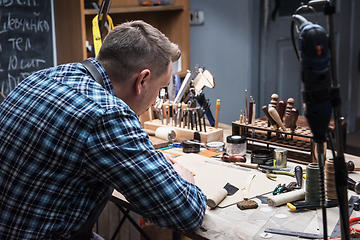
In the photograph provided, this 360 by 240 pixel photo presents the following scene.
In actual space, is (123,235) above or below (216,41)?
below

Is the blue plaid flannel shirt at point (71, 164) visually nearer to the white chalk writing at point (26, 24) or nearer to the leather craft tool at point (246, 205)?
the leather craft tool at point (246, 205)

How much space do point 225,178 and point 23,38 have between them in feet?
5.62

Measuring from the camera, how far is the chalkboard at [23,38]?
2.30 meters

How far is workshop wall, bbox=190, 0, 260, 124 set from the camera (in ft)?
10.4

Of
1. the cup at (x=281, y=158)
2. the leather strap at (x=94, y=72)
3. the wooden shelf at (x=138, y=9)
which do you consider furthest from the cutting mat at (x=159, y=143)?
the wooden shelf at (x=138, y=9)

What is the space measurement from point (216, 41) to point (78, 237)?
8.50 ft

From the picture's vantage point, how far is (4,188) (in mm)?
966

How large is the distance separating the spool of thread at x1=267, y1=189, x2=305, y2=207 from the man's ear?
546mm

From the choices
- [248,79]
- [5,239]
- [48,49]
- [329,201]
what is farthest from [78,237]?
[248,79]

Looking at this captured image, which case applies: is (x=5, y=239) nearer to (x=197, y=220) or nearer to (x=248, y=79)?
(x=197, y=220)

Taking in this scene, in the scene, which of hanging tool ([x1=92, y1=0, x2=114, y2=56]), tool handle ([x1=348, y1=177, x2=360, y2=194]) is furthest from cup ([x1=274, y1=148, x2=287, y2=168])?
hanging tool ([x1=92, y1=0, x2=114, y2=56])

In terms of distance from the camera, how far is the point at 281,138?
5.52ft

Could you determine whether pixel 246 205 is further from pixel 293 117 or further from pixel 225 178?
pixel 293 117

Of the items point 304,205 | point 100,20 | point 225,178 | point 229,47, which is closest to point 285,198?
→ point 304,205
